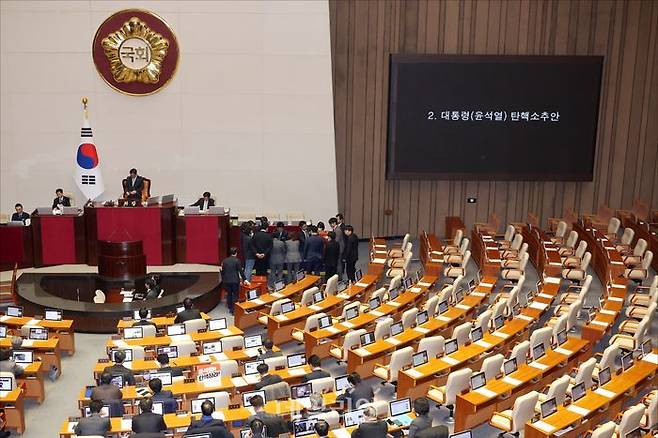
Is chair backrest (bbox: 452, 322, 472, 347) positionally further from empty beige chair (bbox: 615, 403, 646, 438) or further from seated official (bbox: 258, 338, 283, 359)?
empty beige chair (bbox: 615, 403, 646, 438)

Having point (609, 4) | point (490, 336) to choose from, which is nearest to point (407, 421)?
point (490, 336)

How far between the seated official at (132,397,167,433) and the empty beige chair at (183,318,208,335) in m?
3.39

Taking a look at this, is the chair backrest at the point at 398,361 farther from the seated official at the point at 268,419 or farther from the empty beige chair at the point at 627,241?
the empty beige chair at the point at 627,241

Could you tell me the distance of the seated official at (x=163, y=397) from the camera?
872 cm

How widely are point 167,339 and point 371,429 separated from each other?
169 inches

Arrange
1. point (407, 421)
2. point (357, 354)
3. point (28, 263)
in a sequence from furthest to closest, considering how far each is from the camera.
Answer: point (28, 263), point (357, 354), point (407, 421)

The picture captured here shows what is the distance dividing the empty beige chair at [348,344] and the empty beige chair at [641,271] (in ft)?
21.0

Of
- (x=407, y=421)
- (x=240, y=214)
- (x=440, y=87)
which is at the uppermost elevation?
(x=440, y=87)

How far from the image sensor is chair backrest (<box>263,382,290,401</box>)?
29.9ft

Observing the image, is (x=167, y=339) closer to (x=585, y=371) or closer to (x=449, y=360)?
(x=449, y=360)

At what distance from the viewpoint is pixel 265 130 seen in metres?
17.8

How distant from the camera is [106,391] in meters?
8.79

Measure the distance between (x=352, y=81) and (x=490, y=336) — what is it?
9.21 metres

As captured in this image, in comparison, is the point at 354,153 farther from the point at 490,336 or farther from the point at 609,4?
the point at 490,336
